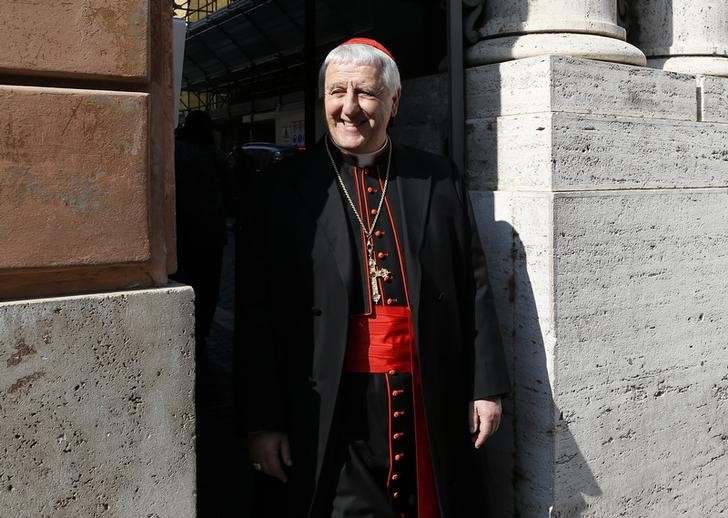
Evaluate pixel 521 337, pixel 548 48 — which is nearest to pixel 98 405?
pixel 521 337

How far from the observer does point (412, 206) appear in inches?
96.7

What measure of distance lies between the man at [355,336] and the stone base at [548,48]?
2.46 ft

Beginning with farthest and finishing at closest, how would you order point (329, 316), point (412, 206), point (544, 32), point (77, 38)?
1. point (544, 32)
2. point (412, 206)
3. point (329, 316)
4. point (77, 38)

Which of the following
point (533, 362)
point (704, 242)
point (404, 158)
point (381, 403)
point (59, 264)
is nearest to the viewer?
point (59, 264)

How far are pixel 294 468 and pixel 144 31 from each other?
1298mm

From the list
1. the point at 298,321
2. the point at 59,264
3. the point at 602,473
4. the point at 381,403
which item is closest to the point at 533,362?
the point at 602,473

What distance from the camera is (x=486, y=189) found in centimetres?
299

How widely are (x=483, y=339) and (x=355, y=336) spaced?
43cm

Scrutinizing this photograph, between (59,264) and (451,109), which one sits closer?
(59,264)

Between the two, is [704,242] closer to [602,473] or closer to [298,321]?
[602,473]

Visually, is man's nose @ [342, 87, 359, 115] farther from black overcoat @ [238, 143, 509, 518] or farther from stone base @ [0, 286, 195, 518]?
stone base @ [0, 286, 195, 518]

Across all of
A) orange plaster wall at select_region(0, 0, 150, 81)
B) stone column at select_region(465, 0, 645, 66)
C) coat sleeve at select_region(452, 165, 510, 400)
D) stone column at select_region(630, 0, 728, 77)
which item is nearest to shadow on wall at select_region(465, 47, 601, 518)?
stone column at select_region(465, 0, 645, 66)

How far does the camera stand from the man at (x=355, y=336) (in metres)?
2.29

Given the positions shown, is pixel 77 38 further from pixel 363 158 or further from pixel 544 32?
pixel 544 32
